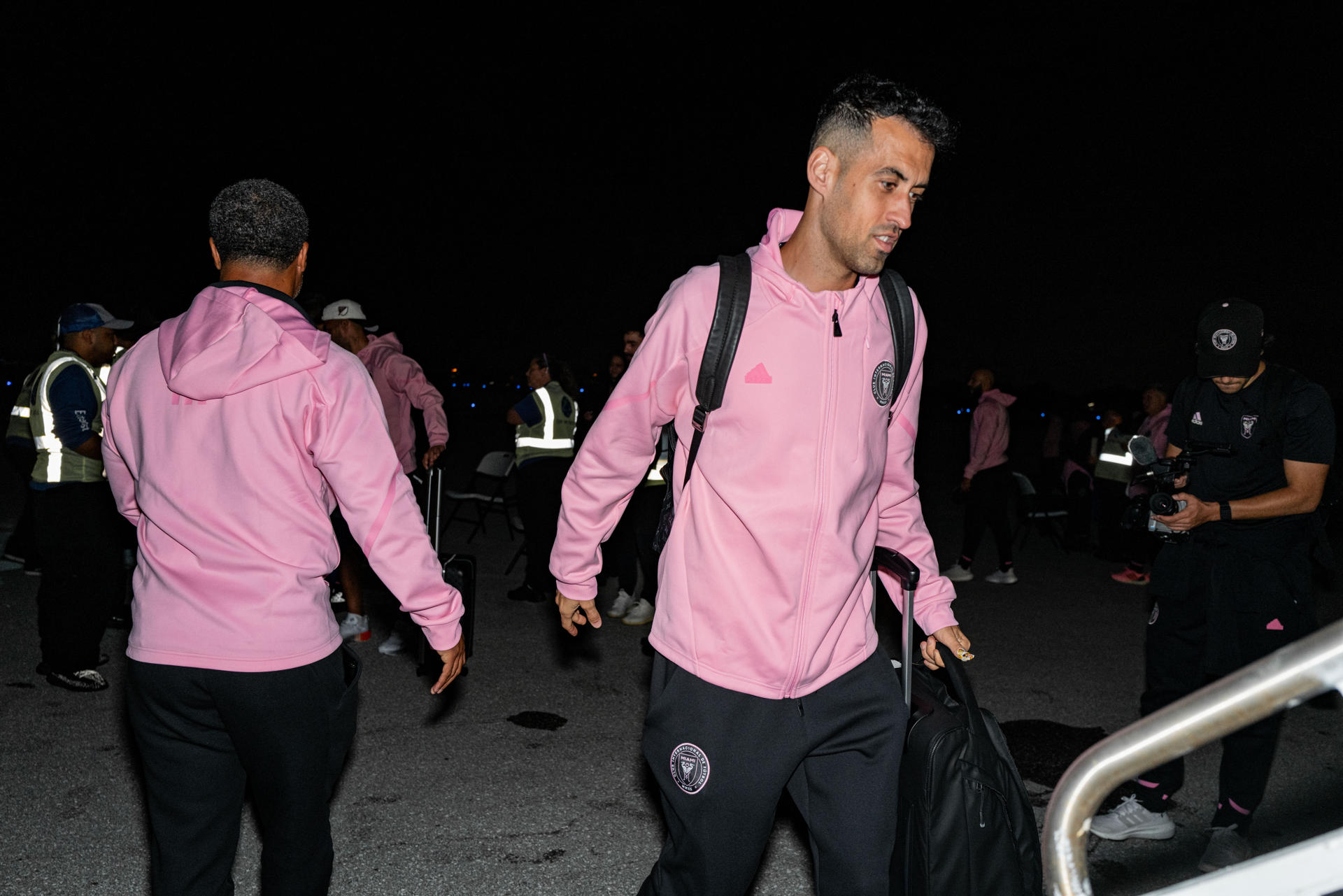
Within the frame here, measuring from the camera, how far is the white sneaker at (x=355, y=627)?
630 cm

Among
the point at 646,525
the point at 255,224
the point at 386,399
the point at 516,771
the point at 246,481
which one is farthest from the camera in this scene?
the point at 646,525

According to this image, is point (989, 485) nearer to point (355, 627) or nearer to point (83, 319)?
point (355, 627)

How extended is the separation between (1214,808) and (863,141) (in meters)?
3.53

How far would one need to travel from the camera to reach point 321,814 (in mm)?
2309

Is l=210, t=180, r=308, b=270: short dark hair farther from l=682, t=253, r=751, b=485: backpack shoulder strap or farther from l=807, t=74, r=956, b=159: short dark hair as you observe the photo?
l=807, t=74, r=956, b=159: short dark hair

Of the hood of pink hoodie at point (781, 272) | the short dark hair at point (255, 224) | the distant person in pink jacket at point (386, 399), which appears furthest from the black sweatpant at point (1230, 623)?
the distant person in pink jacket at point (386, 399)

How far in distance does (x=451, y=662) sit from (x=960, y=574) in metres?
7.65

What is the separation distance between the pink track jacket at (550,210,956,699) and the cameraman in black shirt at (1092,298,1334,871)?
1.88 metres

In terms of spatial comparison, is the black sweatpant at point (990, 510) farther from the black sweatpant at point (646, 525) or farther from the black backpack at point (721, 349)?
the black backpack at point (721, 349)

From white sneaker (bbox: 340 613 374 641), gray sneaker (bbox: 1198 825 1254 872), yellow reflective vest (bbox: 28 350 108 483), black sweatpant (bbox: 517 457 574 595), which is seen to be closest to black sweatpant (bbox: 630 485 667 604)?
black sweatpant (bbox: 517 457 574 595)

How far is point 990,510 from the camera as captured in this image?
9.20 m

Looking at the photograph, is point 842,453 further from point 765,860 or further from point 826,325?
point 765,860

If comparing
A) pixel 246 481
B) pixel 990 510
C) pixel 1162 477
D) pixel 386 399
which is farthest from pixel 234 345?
pixel 990 510

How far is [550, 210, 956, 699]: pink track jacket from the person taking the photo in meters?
2.20
